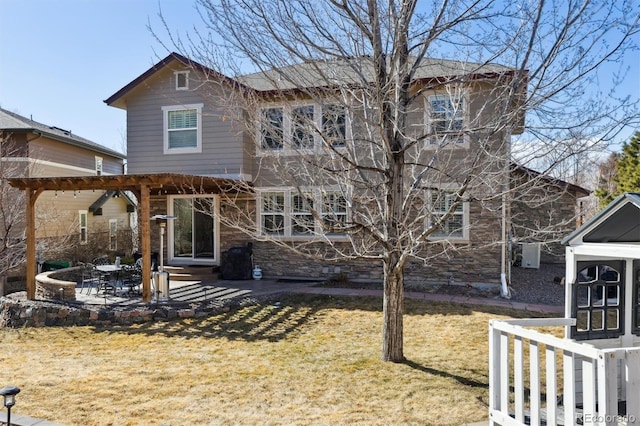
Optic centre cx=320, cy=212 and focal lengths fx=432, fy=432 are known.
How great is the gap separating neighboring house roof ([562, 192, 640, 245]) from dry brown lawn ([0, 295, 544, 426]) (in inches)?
81.8

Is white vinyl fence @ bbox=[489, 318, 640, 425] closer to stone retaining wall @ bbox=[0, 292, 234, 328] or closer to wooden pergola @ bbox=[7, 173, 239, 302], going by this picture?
wooden pergola @ bbox=[7, 173, 239, 302]

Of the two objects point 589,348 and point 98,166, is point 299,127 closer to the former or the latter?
point 589,348

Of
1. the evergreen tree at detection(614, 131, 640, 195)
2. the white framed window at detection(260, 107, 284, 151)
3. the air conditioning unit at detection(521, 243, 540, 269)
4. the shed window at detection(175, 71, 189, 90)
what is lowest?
the air conditioning unit at detection(521, 243, 540, 269)

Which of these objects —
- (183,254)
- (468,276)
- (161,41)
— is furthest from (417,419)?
(183,254)

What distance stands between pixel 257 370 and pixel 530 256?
12092mm

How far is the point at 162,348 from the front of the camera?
7098 millimetres

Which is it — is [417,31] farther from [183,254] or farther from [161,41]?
[183,254]

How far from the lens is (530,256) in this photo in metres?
14.8

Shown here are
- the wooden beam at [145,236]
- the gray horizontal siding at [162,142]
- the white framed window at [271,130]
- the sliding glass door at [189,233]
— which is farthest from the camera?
the sliding glass door at [189,233]

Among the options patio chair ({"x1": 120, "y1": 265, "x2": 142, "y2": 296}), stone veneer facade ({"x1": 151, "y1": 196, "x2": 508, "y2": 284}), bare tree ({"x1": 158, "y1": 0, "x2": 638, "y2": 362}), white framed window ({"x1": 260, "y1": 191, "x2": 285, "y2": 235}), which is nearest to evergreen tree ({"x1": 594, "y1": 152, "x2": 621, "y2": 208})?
stone veneer facade ({"x1": 151, "y1": 196, "x2": 508, "y2": 284})

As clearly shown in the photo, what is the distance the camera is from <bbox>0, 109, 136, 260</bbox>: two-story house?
16.2 m

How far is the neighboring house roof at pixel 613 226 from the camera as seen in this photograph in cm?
408

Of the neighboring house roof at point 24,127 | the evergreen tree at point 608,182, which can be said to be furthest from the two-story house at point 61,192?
the evergreen tree at point 608,182

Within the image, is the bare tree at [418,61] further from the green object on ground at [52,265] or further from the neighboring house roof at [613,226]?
the green object on ground at [52,265]
